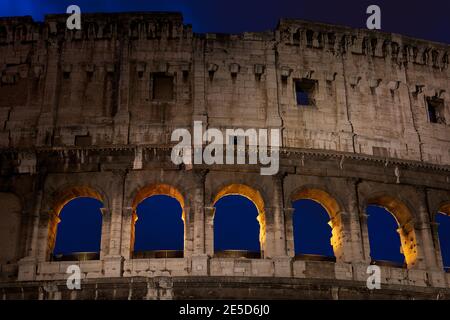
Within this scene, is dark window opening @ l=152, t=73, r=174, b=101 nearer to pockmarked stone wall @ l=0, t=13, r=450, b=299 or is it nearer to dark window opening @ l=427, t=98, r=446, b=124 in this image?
pockmarked stone wall @ l=0, t=13, r=450, b=299

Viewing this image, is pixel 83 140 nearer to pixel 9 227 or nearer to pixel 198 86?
pixel 9 227

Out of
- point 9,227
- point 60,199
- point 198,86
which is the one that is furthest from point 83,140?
point 198,86

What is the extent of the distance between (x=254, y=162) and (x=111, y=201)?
3.95 meters

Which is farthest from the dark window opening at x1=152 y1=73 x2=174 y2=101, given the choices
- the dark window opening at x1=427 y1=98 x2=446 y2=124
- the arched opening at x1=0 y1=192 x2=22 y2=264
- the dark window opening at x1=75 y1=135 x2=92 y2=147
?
the dark window opening at x1=427 y1=98 x2=446 y2=124

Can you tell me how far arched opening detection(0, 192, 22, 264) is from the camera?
56.9ft

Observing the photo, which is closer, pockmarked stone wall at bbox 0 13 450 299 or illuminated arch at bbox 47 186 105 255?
pockmarked stone wall at bbox 0 13 450 299

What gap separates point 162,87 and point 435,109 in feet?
28.4

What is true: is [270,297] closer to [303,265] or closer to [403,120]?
[303,265]

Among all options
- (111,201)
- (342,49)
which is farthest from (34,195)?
(342,49)

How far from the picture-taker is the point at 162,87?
19.7 metres

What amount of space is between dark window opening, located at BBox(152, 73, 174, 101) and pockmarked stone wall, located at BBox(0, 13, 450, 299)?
0.13 feet

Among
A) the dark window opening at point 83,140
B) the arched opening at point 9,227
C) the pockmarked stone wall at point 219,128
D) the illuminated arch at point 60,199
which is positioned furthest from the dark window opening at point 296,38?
the arched opening at point 9,227

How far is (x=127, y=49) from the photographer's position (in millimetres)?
19812

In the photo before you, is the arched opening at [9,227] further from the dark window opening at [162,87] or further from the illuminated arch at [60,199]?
the dark window opening at [162,87]
